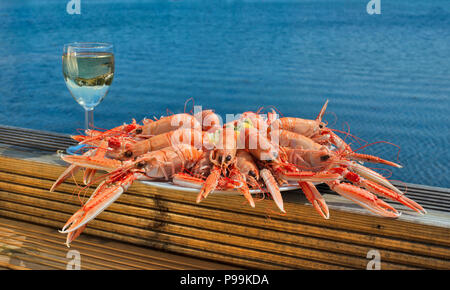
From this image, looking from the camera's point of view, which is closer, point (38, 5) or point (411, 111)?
point (411, 111)

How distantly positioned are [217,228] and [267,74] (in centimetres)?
500

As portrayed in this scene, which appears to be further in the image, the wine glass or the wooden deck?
the wine glass

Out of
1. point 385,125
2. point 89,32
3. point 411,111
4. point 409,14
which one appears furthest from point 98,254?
point 409,14

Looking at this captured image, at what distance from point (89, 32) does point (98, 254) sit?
9631 millimetres

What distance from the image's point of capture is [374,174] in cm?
104

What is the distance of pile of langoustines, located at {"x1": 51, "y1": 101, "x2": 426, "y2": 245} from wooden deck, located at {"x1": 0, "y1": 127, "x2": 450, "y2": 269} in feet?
0.18

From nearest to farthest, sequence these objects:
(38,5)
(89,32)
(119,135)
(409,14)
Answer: (119,135), (89,32), (409,14), (38,5)

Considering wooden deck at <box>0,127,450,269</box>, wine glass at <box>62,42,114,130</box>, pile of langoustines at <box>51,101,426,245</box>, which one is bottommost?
wooden deck at <box>0,127,450,269</box>

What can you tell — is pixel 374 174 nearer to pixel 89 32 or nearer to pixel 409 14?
pixel 89 32

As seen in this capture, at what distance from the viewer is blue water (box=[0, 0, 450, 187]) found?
4.00 metres

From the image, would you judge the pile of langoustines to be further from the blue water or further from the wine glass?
the blue water

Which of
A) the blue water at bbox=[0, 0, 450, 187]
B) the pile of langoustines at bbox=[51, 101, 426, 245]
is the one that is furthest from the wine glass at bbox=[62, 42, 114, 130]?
the blue water at bbox=[0, 0, 450, 187]

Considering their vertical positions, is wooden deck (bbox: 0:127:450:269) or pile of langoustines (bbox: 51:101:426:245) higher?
pile of langoustines (bbox: 51:101:426:245)

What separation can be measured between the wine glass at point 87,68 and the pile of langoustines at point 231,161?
11cm
